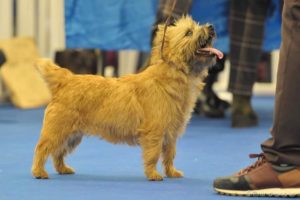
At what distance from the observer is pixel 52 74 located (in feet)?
7.70

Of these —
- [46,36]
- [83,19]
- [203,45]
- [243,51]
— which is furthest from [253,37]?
[46,36]

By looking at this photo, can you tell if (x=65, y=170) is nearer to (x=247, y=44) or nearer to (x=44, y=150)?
(x=44, y=150)

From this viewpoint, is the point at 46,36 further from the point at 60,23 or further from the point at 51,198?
the point at 51,198

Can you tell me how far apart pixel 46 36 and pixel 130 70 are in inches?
38.6

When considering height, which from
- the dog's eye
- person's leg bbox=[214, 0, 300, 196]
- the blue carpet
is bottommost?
the blue carpet

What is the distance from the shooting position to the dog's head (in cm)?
226

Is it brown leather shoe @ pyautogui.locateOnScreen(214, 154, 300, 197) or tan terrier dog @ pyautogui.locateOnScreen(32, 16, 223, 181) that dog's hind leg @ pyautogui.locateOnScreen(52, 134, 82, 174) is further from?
brown leather shoe @ pyautogui.locateOnScreen(214, 154, 300, 197)

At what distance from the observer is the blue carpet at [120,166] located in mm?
2043

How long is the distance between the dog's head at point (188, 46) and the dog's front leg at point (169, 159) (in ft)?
0.97

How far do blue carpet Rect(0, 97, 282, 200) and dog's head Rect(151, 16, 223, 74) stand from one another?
1.43 feet

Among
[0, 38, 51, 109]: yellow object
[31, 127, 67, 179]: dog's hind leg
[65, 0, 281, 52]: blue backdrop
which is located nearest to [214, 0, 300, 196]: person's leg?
[31, 127, 67, 179]: dog's hind leg

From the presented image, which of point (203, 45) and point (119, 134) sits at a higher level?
point (203, 45)

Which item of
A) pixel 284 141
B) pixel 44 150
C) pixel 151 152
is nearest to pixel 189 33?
pixel 151 152

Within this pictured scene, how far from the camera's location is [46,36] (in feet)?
18.0
